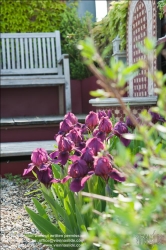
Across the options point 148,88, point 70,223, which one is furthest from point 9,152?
point 70,223

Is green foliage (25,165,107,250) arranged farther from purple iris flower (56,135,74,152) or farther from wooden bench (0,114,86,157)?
wooden bench (0,114,86,157)

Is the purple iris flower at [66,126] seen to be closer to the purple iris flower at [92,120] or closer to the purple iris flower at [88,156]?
the purple iris flower at [92,120]

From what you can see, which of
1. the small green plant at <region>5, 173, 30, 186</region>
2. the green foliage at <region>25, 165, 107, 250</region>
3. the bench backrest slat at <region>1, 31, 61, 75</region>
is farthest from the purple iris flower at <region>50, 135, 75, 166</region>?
the bench backrest slat at <region>1, 31, 61, 75</region>

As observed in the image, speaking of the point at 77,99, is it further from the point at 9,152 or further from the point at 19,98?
the point at 9,152

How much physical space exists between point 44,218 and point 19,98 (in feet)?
14.9

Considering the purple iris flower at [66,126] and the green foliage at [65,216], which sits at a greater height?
the purple iris flower at [66,126]

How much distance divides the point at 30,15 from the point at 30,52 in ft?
2.82

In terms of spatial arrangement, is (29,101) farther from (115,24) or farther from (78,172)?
(78,172)

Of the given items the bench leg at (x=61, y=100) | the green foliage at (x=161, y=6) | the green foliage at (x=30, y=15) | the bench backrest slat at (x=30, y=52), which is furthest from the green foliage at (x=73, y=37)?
the green foliage at (x=161, y=6)

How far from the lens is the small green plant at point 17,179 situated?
3.09 m

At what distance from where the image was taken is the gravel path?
1852 mm

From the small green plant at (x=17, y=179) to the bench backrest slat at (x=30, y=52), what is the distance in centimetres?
232

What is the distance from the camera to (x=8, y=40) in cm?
543

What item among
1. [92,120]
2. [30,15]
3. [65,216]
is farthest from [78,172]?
[30,15]
